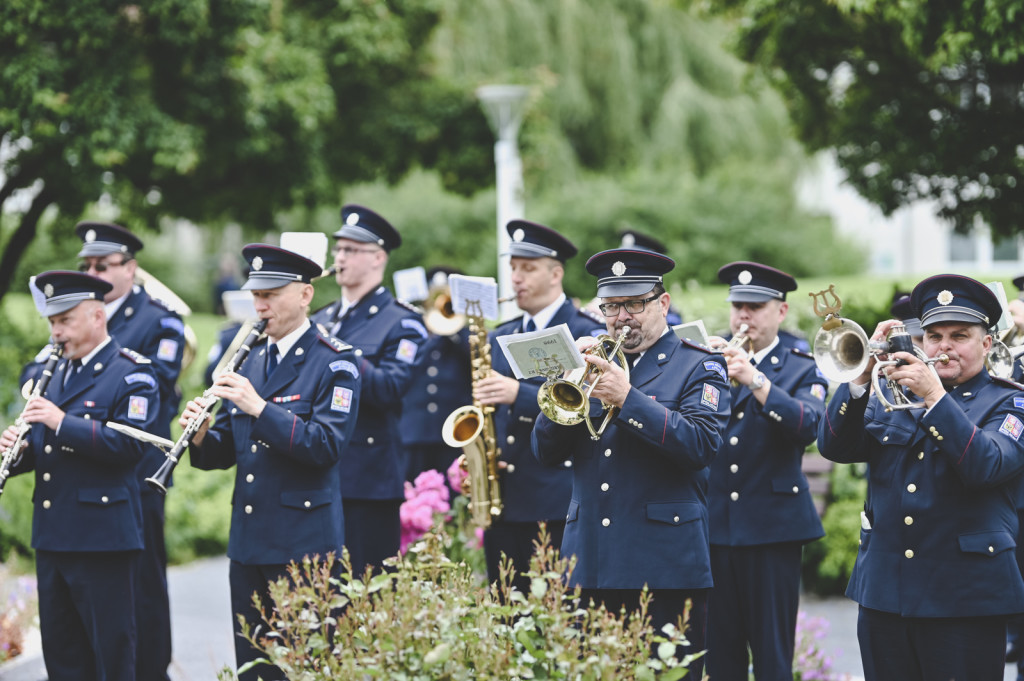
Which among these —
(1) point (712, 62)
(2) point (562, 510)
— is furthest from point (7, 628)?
(1) point (712, 62)

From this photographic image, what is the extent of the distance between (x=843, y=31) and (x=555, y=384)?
6199 mm

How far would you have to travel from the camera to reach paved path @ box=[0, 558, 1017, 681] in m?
7.00

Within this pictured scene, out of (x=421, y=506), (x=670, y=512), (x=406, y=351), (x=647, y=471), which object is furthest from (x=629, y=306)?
(x=421, y=506)

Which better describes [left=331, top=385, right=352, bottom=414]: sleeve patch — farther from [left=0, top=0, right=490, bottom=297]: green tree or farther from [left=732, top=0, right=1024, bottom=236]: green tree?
[left=0, top=0, right=490, bottom=297]: green tree

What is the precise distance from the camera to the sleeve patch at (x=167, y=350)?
6895 millimetres

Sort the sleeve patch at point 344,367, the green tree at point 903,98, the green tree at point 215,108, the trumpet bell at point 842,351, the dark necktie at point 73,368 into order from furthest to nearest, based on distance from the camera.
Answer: the green tree at point 215,108
the green tree at point 903,98
the dark necktie at point 73,368
the sleeve patch at point 344,367
the trumpet bell at point 842,351

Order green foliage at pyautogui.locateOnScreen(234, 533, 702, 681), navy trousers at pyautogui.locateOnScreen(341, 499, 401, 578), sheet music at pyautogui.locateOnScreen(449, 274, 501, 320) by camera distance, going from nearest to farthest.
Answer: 1. green foliage at pyautogui.locateOnScreen(234, 533, 702, 681)
2. sheet music at pyautogui.locateOnScreen(449, 274, 501, 320)
3. navy trousers at pyautogui.locateOnScreen(341, 499, 401, 578)

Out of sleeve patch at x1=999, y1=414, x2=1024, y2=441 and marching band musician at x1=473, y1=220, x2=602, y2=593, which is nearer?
sleeve patch at x1=999, y1=414, x2=1024, y2=441

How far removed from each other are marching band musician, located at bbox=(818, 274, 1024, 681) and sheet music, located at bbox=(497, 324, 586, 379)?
1.12 metres

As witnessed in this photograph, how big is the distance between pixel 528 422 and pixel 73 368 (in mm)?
2333

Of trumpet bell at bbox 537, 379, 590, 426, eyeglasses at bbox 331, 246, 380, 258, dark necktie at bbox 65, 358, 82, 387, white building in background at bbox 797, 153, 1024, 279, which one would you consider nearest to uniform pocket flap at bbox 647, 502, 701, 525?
trumpet bell at bbox 537, 379, 590, 426

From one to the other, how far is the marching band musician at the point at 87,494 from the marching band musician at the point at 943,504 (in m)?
3.43

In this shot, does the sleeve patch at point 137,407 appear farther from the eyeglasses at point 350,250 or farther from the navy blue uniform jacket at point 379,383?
the eyeglasses at point 350,250

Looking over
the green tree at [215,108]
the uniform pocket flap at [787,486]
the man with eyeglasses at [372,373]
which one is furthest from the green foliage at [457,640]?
the green tree at [215,108]
